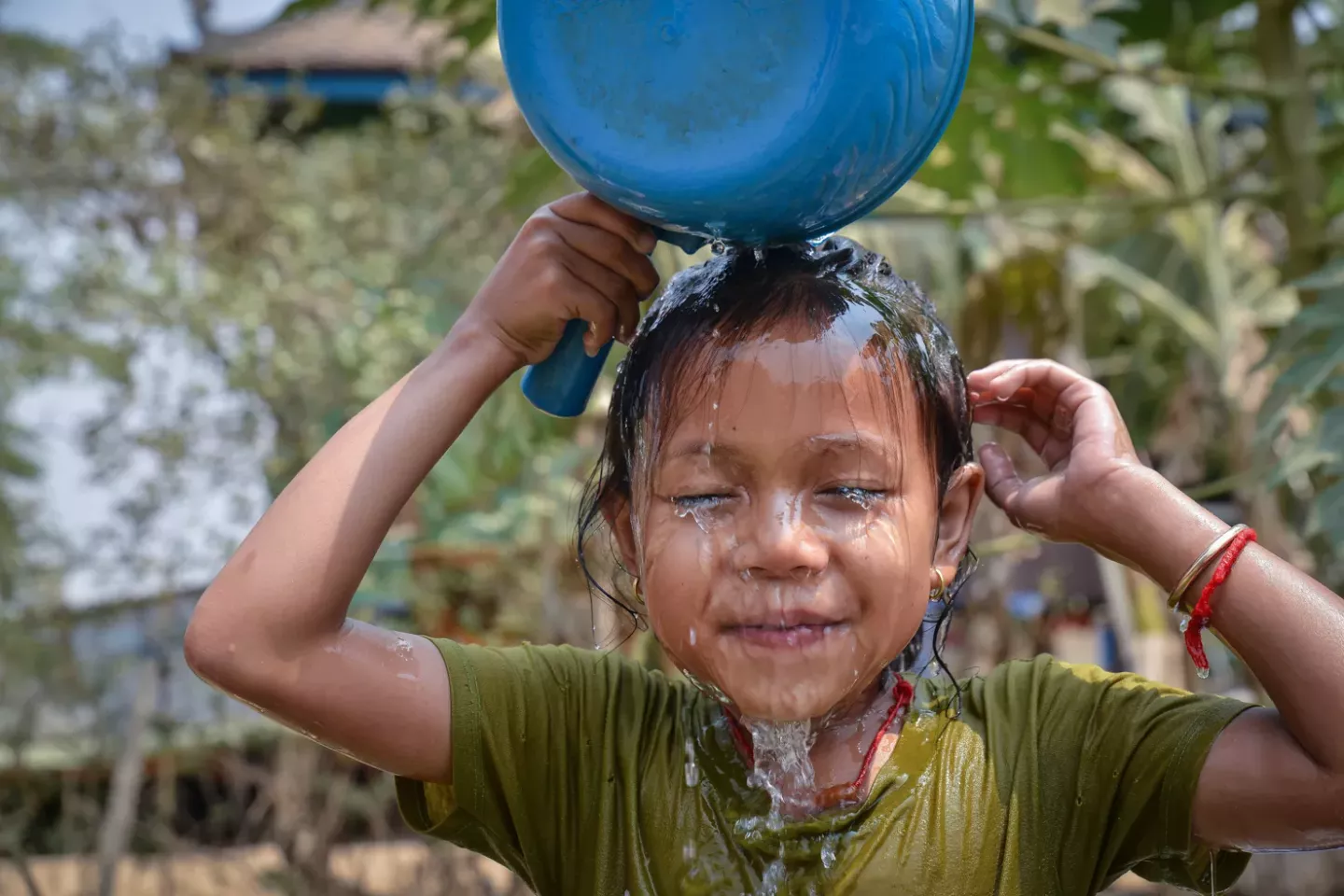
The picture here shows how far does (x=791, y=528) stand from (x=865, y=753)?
37cm

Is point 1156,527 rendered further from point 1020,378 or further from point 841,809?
point 841,809

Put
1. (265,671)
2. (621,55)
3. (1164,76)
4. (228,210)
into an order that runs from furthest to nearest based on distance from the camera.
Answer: (228,210), (1164,76), (265,671), (621,55)

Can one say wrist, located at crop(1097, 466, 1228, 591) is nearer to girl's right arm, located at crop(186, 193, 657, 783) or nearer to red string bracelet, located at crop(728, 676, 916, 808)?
red string bracelet, located at crop(728, 676, 916, 808)

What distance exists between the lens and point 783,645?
5.00ft

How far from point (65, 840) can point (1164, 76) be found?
14.8 feet

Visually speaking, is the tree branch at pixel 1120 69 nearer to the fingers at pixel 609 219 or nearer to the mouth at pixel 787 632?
the fingers at pixel 609 219

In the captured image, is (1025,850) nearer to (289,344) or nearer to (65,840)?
(289,344)

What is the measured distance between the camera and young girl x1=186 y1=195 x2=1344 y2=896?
155cm

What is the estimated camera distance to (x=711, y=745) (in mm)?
1769

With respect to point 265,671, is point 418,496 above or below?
below

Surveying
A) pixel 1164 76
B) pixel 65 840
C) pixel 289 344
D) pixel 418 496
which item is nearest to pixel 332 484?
pixel 1164 76

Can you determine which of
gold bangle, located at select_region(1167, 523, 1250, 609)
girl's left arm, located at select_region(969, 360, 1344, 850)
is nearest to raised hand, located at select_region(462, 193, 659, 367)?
girl's left arm, located at select_region(969, 360, 1344, 850)

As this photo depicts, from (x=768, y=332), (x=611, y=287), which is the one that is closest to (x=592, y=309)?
(x=611, y=287)

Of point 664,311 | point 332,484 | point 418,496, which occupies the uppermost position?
point 664,311
